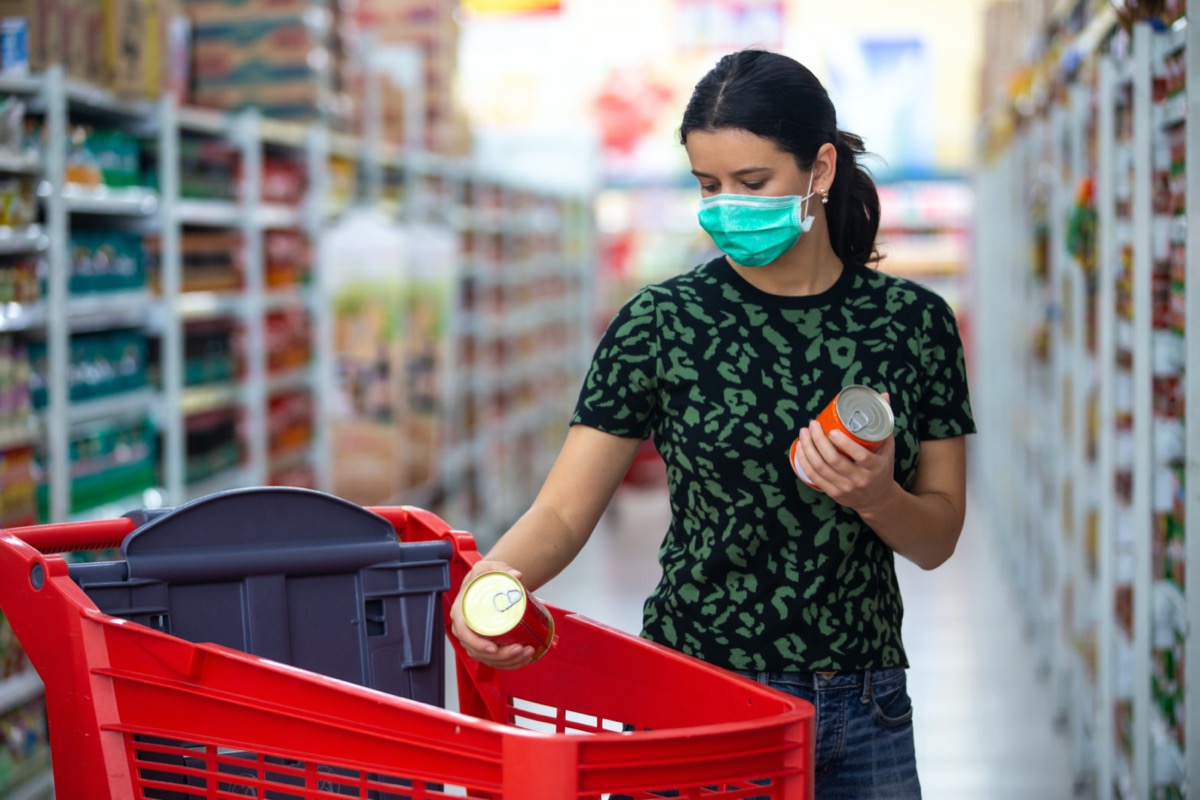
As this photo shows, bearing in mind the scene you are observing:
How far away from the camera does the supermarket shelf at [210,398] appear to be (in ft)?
16.3

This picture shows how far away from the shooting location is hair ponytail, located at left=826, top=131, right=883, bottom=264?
198cm

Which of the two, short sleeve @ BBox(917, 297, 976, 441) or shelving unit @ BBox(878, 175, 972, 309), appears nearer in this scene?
short sleeve @ BBox(917, 297, 976, 441)

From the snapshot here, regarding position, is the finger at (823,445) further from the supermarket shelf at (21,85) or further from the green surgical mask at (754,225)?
the supermarket shelf at (21,85)

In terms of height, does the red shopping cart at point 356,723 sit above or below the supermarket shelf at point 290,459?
above

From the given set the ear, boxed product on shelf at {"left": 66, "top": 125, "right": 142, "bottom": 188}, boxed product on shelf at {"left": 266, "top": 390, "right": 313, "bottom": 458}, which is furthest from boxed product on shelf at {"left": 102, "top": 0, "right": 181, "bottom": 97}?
the ear

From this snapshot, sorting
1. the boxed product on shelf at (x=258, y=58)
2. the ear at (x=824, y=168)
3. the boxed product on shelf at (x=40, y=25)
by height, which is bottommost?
the ear at (x=824, y=168)

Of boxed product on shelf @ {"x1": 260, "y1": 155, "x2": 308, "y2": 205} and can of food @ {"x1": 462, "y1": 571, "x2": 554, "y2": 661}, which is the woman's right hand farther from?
boxed product on shelf @ {"x1": 260, "y1": 155, "x2": 308, "y2": 205}

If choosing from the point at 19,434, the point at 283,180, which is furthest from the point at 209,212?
the point at 19,434

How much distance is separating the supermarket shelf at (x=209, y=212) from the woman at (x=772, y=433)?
10.8 ft

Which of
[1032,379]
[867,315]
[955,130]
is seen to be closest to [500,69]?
[955,130]

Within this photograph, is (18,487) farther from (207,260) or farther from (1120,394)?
(1120,394)

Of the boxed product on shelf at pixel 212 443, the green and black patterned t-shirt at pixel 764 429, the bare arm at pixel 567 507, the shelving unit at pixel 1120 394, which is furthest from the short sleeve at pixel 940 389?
the boxed product on shelf at pixel 212 443

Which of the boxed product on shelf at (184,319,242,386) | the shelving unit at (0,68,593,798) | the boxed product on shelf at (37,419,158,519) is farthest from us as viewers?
the boxed product on shelf at (184,319,242,386)

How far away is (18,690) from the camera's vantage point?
3869mm
